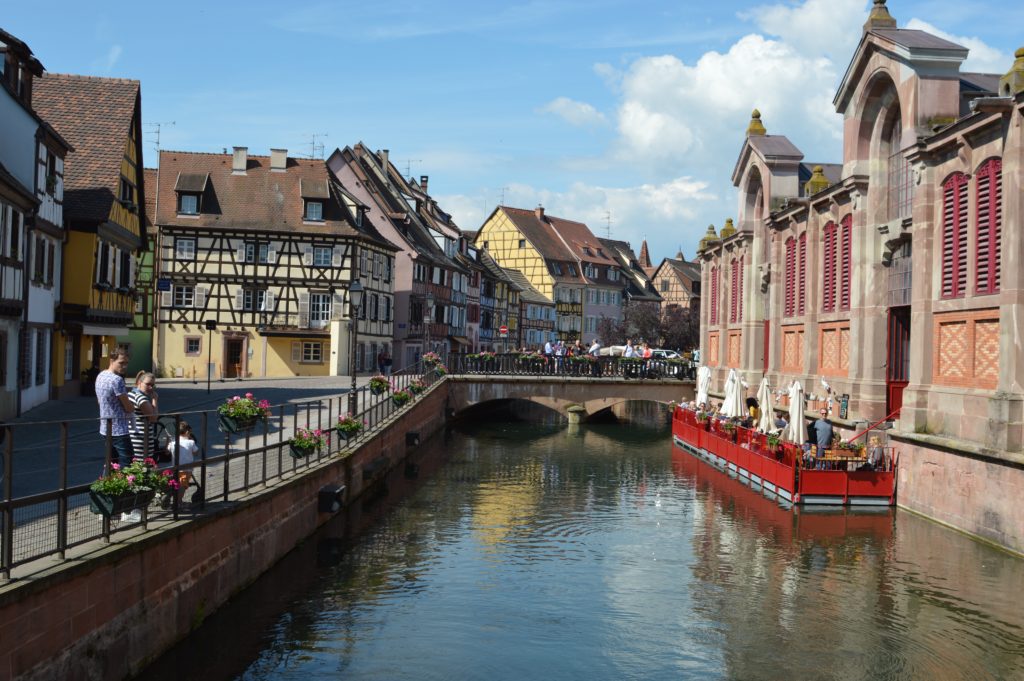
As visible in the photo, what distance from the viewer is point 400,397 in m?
36.7

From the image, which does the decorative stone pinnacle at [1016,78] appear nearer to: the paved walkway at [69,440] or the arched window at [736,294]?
the paved walkway at [69,440]

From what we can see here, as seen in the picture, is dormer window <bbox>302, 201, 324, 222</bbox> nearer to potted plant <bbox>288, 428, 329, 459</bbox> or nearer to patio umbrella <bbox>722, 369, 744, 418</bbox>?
patio umbrella <bbox>722, 369, 744, 418</bbox>

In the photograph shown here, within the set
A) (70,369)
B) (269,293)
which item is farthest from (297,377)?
(70,369)

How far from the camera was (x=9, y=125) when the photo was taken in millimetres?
27938

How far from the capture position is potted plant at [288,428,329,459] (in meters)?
20.8

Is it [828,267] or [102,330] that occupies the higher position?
[828,267]

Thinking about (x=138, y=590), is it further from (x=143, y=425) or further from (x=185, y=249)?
(x=185, y=249)

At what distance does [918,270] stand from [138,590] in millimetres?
20257

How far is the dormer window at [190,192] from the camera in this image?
187 ft

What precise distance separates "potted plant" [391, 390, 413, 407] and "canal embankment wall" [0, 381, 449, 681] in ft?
49.9

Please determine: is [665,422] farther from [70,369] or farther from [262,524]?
[262,524]

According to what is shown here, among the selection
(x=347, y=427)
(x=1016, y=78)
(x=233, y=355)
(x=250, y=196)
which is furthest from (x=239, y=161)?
(x=1016, y=78)

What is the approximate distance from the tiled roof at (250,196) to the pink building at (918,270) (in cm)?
2487

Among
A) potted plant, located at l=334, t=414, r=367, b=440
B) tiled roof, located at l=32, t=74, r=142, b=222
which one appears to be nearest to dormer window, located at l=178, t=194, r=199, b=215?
tiled roof, located at l=32, t=74, r=142, b=222
